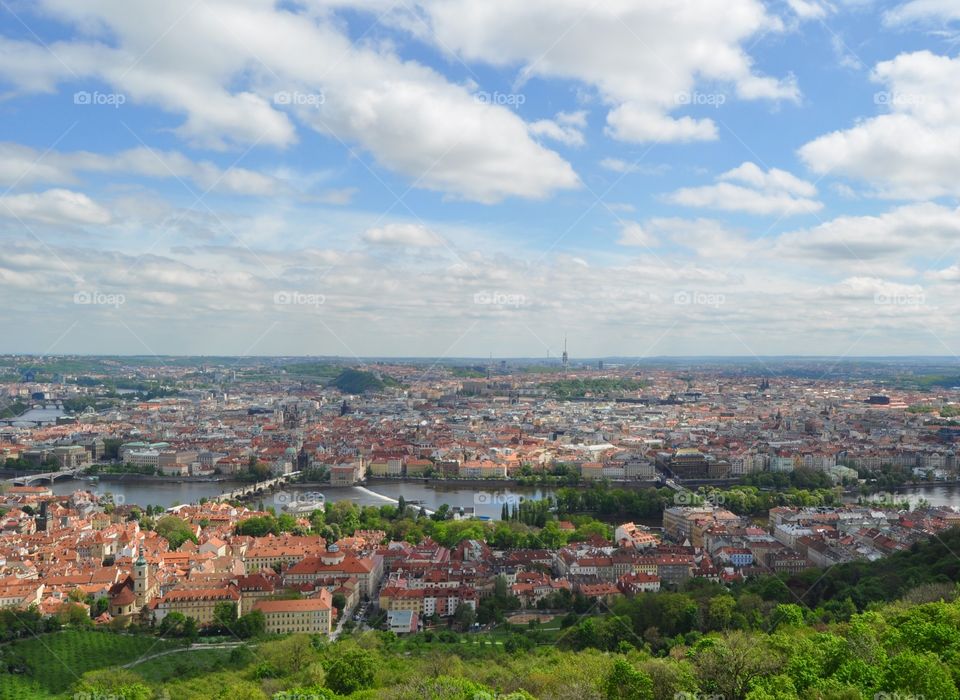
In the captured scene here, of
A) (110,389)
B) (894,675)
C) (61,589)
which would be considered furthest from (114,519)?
(110,389)

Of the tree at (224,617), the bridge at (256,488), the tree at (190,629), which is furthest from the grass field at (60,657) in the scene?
the bridge at (256,488)

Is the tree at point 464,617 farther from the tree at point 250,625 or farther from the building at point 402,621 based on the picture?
the tree at point 250,625

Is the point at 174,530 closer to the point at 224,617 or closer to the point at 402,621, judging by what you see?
the point at 224,617

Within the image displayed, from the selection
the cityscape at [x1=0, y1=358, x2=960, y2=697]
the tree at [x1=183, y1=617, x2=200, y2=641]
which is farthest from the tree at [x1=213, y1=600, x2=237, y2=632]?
the tree at [x1=183, y1=617, x2=200, y2=641]

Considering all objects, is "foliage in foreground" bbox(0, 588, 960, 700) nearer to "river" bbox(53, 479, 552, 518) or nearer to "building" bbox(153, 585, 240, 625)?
"building" bbox(153, 585, 240, 625)

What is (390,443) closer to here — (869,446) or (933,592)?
(869,446)

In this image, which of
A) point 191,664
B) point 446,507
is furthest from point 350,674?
point 446,507
